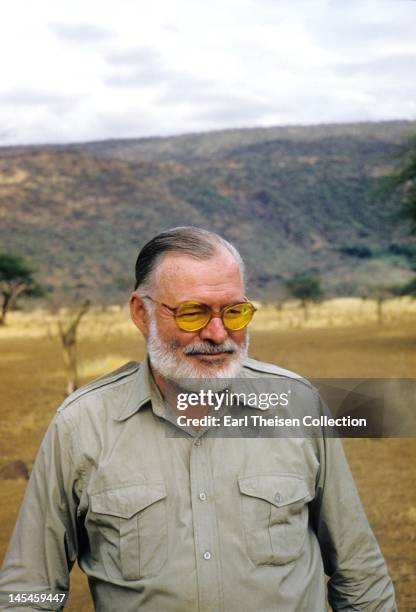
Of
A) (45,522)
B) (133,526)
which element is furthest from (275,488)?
(45,522)

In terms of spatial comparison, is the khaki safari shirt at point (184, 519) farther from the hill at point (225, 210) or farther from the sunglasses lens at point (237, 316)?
the hill at point (225, 210)

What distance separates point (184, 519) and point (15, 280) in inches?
1112

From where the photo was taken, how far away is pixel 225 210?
55688 mm

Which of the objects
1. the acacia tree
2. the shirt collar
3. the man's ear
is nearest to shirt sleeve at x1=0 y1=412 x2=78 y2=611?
the shirt collar

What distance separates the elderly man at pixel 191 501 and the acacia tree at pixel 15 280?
26.2 meters

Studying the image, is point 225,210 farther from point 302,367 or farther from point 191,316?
point 191,316

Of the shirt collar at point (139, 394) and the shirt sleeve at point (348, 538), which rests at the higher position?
the shirt collar at point (139, 394)

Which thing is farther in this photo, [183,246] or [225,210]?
[225,210]

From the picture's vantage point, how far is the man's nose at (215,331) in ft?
7.63

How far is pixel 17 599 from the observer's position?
2182mm

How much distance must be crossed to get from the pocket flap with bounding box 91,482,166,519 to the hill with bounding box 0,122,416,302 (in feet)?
105

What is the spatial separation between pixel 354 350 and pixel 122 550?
1523 cm

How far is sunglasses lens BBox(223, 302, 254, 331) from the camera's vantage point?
2.33m

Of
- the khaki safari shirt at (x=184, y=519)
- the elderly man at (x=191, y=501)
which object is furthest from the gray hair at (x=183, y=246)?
the khaki safari shirt at (x=184, y=519)
